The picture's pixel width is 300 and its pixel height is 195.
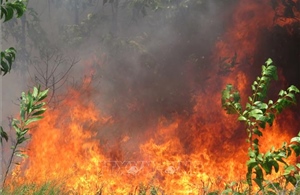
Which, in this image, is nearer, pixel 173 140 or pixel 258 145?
pixel 258 145

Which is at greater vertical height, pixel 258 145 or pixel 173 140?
pixel 173 140

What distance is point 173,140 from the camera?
37.5 ft

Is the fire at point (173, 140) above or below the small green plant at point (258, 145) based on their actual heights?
above

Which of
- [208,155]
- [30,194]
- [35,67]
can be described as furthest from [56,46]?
[30,194]

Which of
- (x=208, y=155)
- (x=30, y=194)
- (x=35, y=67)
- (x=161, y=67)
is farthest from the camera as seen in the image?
(x=35, y=67)

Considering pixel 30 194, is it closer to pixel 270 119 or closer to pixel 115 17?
pixel 270 119

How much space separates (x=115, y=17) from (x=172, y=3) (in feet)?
6.49

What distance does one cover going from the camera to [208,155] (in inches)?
427

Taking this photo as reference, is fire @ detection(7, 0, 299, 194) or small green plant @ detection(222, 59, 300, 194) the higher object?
fire @ detection(7, 0, 299, 194)

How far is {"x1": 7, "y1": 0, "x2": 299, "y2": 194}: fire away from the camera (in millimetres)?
10641

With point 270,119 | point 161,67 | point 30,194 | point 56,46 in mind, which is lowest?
point 30,194

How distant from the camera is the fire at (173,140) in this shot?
10.6 m

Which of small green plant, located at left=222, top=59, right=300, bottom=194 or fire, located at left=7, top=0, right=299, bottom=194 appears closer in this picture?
small green plant, located at left=222, top=59, right=300, bottom=194

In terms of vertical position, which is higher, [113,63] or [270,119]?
[113,63]
